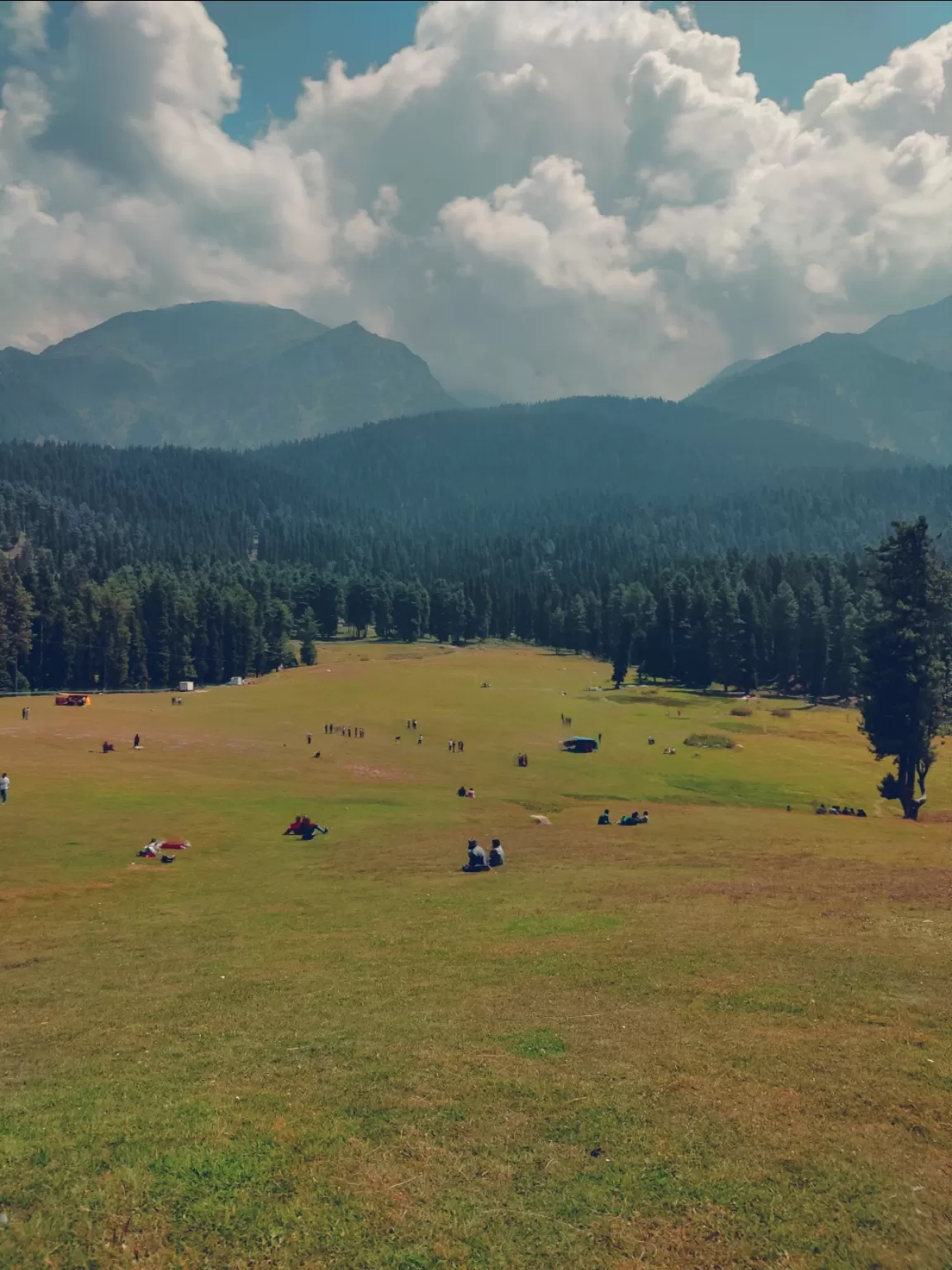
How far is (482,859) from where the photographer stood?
126 feet

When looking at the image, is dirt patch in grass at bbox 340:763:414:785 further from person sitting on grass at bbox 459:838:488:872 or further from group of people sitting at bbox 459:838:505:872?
person sitting on grass at bbox 459:838:488:872

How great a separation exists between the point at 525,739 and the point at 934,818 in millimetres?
45103

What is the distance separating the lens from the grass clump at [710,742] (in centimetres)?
9362

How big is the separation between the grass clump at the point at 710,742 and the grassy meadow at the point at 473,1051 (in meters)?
47.2

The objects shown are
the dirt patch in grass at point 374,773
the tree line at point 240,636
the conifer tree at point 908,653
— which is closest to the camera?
the conifer tree at point 908,653

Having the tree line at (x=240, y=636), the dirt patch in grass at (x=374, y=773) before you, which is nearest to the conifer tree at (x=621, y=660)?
the tree line at (x=240, y=636)

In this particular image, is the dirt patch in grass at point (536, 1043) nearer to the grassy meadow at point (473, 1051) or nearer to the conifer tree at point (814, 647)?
the grassy meadow at point (473, 1051)

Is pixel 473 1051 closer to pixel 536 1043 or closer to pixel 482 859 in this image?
pixel 536 1043

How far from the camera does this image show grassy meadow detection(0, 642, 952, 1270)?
38.9ft

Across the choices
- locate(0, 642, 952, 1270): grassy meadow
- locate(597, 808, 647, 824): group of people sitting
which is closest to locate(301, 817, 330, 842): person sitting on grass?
locate(0, 642, 952, 1270): grassy meadow

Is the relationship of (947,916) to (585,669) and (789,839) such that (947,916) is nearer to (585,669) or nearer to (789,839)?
(789,839)

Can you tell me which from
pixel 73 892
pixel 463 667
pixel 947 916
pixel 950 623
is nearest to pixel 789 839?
pixel 947 916

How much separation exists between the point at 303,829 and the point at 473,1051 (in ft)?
103

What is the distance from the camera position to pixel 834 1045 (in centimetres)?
1712
